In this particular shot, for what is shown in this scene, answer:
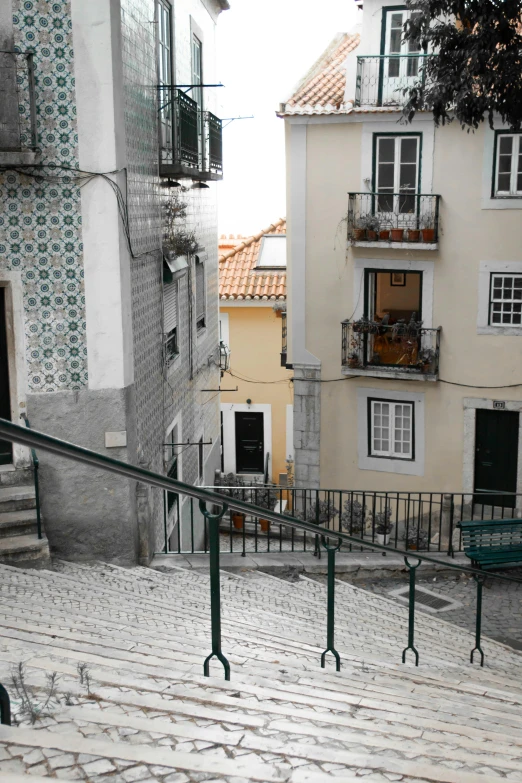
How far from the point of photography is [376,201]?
15.5 meters

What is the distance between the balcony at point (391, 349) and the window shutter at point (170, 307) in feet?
13.9

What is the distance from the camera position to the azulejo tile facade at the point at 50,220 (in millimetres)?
8344

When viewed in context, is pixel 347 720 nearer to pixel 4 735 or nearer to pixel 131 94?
pixel 4 735

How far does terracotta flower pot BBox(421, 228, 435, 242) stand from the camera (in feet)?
49.8

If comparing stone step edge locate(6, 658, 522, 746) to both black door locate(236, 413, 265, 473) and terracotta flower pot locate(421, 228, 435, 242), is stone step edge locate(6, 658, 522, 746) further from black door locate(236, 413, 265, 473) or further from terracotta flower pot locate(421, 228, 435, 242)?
black door locate(236, 413, 265, 473)

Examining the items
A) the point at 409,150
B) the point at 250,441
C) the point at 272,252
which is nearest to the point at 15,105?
the point at 409,150

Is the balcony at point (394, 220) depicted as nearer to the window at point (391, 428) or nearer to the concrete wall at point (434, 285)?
the concrete wall at point (434, 285)

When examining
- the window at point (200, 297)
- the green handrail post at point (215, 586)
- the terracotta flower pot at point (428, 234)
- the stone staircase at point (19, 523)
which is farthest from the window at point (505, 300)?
the green handrail post at point (215, 586)

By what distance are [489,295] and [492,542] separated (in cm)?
538

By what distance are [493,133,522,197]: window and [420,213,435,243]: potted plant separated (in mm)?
1181

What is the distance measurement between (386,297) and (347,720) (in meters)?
14.3

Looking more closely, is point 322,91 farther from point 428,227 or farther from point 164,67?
point 164,67

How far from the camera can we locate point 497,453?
627 inches

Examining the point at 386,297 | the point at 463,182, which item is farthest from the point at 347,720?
the point at 386,297
